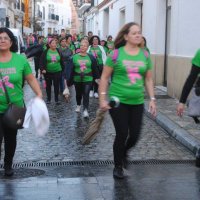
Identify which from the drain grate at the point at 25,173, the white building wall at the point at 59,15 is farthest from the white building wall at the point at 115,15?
the white building wall at the point at 59,15

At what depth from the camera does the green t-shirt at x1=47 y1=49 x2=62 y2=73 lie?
1327 cm

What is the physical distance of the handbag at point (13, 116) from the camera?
221 inches

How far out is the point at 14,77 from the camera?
5.65 meters

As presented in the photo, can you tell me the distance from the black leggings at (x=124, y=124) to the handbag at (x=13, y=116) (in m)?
1.01

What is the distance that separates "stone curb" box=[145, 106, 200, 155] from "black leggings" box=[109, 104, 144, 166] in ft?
4.27

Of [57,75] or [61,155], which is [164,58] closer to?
[57,75]

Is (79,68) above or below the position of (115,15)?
below

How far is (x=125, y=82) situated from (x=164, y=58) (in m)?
10.7

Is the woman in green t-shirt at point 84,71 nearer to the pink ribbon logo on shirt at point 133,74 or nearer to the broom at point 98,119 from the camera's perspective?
the broom at point 98,119

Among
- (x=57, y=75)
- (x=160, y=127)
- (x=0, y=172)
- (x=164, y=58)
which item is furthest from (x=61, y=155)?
(x=164, y=58)

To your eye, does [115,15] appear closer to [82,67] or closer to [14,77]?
[82,67]

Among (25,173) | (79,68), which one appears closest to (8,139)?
(25,173)

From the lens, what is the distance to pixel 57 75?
13.4 meters

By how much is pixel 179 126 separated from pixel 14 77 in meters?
4.45
